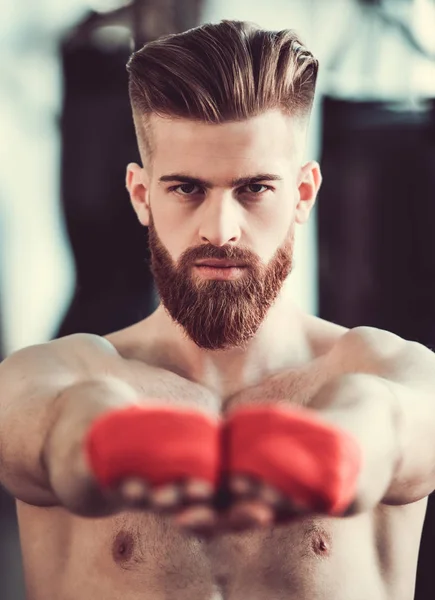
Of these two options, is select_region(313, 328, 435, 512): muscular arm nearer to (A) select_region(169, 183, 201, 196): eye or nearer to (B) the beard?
(B) the beard

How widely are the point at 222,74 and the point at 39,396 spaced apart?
0.37 m

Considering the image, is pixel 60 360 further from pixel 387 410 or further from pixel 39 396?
pixel 387 410

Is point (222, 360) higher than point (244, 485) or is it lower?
lower

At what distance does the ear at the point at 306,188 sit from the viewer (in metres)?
0.96

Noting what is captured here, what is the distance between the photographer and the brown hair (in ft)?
2.76

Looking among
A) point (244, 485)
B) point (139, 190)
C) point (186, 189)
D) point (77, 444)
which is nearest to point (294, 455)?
point (244, 485)

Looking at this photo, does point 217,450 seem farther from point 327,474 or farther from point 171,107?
point 171,107

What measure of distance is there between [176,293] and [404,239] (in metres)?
0.43

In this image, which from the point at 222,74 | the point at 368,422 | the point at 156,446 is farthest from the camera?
the point at 222,74

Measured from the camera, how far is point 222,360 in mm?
950

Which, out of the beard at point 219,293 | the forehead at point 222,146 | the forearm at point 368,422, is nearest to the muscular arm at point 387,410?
the forearm at point 368,422

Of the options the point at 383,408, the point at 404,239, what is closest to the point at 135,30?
the point at 404,239

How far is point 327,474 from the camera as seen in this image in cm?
51

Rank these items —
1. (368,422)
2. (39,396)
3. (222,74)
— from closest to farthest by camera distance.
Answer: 1. (368,422)
2. (39,396)
3. (222,74)
